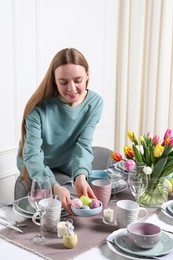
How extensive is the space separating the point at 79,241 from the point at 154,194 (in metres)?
0.44

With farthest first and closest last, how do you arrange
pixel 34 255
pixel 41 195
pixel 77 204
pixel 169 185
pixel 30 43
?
pixel 30 43
pixel 169 185
pixel 77 204
pixel 41 195
pixel 34 255

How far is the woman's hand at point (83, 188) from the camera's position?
1.57 m

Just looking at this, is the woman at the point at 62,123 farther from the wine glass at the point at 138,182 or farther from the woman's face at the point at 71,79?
the wine glass at the point at 138,182

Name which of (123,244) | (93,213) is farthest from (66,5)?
(123,244)

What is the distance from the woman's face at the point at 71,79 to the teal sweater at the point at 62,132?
20 centimetres

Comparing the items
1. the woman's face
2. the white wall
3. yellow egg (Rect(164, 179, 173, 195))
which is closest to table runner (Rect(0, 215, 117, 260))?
Result: yellow egg (Rect(164, 179, 173, 195))

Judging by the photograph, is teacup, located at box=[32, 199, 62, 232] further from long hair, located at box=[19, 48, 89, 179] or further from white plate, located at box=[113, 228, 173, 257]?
long hair, located at box=[19, 48, 89, 179]

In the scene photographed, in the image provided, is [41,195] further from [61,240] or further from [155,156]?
[155,156]

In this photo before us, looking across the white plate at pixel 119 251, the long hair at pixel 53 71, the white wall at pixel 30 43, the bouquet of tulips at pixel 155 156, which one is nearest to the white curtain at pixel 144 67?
the white wall at pixel 30 43

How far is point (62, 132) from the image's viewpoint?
2023 millimetres

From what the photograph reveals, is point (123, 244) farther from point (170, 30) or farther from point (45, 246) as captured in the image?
point (170, 30)

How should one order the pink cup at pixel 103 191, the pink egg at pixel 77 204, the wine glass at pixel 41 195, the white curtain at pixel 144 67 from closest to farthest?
the wine glass at pixel 41 195 → the pink egg at pixel 77 204 → the pink cup at pixel 103 191 → the white curtain at pixel 144 67

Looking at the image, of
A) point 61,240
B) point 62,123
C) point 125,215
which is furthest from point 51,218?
point 62,123

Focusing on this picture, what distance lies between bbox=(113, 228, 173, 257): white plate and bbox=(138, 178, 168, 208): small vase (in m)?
0.29
